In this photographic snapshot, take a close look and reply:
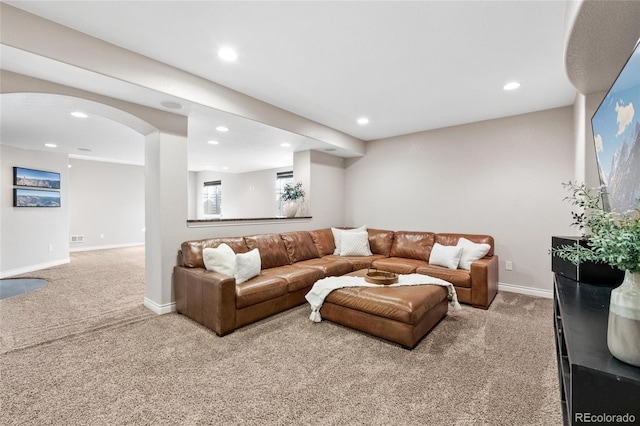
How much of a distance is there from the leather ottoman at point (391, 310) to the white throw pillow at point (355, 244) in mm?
1855

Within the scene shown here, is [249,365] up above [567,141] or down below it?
below

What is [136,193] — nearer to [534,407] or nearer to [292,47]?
[292,47]

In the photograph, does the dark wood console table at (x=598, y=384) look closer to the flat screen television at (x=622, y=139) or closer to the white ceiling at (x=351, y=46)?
the flat screen television at (x=622, y=139)

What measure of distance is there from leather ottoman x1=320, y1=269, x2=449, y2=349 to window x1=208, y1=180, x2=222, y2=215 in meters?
8.15

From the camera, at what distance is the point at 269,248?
13.1ft

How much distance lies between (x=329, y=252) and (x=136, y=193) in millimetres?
6907

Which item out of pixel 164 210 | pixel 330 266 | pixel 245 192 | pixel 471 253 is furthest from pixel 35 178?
pixel 471 253

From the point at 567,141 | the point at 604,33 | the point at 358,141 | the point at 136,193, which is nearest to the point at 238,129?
the point at 358,141

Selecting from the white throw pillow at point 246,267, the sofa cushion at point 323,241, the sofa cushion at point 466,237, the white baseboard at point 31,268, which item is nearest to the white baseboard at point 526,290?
the sofa cushion at point 466,237

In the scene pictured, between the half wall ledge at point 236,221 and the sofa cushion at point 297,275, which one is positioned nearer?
the sofa cushion at point 297,275

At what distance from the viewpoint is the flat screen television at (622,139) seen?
4.43 ft

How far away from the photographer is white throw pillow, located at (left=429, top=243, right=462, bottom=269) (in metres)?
3.77

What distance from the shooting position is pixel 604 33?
1587mm

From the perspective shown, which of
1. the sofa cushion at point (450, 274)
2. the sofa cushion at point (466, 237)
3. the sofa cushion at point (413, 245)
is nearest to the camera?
the sofa cushion at point (450, 274)
